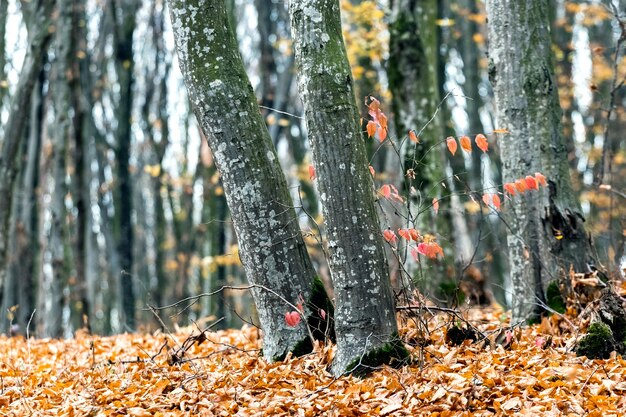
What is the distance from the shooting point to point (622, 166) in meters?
23.6

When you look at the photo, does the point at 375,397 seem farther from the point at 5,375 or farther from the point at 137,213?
the point at 137,213

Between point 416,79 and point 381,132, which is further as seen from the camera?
point 416,79

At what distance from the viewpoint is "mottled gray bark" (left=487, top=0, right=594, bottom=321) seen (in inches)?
254

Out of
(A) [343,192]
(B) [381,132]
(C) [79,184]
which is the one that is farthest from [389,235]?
(C) [79,184]

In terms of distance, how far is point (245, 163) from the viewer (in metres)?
5.53

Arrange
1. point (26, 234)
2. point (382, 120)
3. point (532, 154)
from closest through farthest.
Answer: point (382, 120) → point (532, 154) → point (26, 234)

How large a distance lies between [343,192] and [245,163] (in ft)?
3.04

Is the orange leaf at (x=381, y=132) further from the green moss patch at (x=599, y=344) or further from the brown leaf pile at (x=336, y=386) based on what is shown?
the green moss patch at (x=599, y=344)

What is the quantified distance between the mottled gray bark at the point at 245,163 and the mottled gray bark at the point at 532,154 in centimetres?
209

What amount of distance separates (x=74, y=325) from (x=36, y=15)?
8.71 metres

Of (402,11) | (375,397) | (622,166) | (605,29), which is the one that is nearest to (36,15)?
(402,11)

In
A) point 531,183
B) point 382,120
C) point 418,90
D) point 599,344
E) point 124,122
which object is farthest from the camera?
point 124,122

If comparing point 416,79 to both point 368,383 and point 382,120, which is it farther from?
point 368,383

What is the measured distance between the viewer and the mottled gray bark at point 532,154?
6.44 metres
